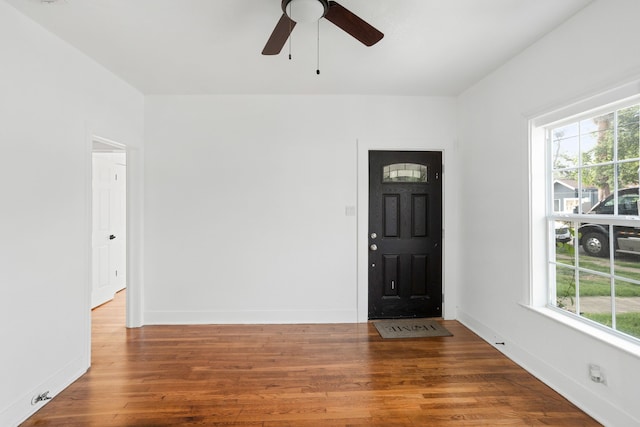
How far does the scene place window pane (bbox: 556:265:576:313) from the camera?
7.88ft

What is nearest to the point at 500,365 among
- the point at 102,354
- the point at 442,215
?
the point at 442,215

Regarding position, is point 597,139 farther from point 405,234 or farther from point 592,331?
point 405,234

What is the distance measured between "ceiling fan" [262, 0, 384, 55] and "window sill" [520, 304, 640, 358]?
2.32 meters

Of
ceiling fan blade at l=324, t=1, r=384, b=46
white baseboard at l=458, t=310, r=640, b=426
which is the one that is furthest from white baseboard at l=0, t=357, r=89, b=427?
white baseboard at l=458, t=310, r=640, b=426

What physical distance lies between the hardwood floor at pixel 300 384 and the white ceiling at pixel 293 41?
263 centimetres

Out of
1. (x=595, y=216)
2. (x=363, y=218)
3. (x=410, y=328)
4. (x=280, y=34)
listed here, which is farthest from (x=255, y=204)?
(x=595, y=216)

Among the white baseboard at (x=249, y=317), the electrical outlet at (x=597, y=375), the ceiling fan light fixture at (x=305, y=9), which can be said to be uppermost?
the ceiling fan light fixture at (x=305, y=9)

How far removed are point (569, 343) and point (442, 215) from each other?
6.05ft

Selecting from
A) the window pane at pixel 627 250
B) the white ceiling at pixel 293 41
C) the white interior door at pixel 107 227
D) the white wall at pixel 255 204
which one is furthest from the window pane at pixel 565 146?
the white interior door at pixel 107 227

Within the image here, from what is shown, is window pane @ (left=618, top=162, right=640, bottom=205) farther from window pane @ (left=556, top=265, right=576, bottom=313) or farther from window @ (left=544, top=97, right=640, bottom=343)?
window pane @ (left=556, top=265, right=576, bottom=313)

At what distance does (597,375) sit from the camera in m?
2.00

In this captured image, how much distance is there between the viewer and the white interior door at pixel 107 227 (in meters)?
4.39

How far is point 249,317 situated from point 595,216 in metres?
3.31

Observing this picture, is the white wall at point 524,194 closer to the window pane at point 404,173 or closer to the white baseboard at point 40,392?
the window pane at point 404,173
